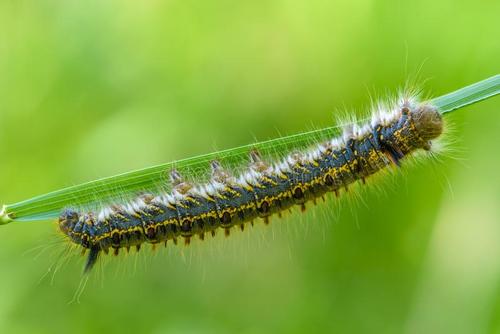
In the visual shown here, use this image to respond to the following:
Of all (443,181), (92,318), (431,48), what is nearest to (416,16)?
(431,48)

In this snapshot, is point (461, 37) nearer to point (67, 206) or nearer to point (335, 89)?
point (335, 89)

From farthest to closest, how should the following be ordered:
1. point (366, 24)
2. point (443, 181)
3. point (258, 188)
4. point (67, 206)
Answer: point (366, 24) < point (443, 181) < point (258, 188) < point (67, 206)

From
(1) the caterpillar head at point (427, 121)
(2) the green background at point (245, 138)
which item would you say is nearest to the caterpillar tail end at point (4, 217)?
(2) the green background at point (245, 138)

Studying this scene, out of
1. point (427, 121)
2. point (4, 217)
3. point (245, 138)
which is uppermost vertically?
point (245, 138)

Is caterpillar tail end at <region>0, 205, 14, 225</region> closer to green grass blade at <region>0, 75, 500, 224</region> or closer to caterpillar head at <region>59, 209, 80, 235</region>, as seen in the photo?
green grass blade at <region>0, 75, 500, 224</region>

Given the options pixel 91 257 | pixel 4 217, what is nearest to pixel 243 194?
pixel 91 257

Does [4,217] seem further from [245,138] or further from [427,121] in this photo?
[427,121]
